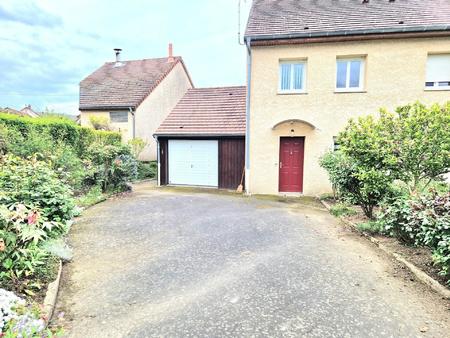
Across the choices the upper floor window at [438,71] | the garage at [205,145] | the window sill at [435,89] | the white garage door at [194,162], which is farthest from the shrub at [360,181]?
the white garage door at [194,162]

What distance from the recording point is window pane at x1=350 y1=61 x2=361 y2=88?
38.7 ft

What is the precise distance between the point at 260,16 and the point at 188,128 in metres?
6.32

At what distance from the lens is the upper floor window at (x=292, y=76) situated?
12.1 metres

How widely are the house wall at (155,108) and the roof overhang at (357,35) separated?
1036 cm

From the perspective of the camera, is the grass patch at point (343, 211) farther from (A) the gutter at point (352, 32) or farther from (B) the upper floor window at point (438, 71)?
(A) the gutter at point (352, 32)

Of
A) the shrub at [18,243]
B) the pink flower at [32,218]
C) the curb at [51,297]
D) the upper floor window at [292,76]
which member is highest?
the upper floor window at [292,76]

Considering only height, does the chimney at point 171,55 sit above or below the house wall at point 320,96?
above

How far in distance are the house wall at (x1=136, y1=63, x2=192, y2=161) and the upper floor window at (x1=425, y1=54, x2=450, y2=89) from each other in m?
16.0

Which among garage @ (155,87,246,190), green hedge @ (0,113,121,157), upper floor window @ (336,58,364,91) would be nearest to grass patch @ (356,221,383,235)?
upper floor window @ (336,58,364,91)

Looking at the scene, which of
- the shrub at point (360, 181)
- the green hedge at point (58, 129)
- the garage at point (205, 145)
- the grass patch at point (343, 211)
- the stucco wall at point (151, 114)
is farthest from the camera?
the stucco wall at point (151, 114)

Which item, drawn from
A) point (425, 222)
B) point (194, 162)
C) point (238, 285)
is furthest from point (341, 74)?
point (238, 285)

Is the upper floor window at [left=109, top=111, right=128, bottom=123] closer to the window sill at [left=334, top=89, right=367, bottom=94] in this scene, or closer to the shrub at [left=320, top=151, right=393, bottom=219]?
the window sill at [left=334, top=89, right=367, bottom=94]

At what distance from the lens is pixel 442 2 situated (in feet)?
40.9

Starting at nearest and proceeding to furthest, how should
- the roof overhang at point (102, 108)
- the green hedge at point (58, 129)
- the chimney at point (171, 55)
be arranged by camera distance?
the green hedge at point (58, 129)
the roof overhang at point (102, 108)
the chimney at point (171, 55)
